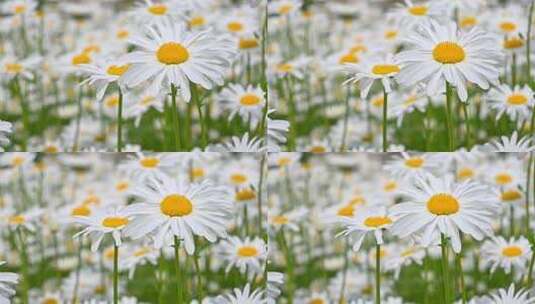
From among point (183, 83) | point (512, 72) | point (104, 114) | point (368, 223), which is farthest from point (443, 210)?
point (104, 114)

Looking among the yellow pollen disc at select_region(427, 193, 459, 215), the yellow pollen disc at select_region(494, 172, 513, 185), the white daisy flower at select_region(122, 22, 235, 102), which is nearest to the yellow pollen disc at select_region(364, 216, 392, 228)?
the yellow pollen disc at select_region(427, 193, 459, 215)

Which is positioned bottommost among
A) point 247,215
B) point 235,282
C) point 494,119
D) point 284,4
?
point 235,282

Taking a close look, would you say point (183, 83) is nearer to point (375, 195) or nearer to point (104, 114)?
point (104, 114)

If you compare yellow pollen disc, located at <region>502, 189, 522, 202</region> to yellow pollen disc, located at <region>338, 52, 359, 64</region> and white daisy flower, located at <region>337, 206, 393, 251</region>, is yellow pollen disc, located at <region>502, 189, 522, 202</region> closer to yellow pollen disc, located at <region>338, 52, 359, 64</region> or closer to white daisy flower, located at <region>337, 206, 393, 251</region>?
white daisy flower, located at <region>337, 206, 393, 251</region>

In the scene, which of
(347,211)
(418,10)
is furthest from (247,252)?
(418,10)

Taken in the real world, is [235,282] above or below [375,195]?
below
